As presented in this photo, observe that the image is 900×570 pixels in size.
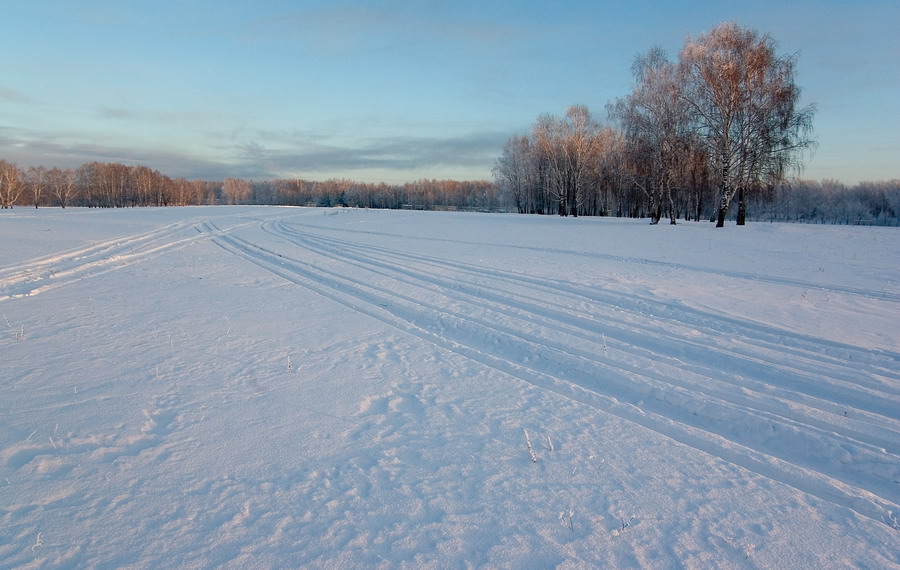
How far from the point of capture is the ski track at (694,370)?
3795mm

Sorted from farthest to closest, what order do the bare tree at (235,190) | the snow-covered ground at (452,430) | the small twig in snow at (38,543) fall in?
the bare tree at (235,190)
the snow-covered ground at (452,430)
the small twig in snow at (38,543)

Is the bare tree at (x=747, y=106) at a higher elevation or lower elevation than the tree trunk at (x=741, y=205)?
higher

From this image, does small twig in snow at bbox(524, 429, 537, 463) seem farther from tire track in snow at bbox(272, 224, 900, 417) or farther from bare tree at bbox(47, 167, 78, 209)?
bare tree at bbox(47, 167, 78, 209)

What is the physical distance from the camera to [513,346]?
6.50m

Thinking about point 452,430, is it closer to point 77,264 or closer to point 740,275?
point 740,275

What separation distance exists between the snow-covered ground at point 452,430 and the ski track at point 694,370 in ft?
0.11

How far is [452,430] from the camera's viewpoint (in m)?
4.18

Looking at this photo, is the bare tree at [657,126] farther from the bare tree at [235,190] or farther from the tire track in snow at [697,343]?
the bare tree at [235,190]

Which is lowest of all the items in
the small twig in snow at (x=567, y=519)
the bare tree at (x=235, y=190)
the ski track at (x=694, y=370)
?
the small twig in snow at (x=567, y=519)

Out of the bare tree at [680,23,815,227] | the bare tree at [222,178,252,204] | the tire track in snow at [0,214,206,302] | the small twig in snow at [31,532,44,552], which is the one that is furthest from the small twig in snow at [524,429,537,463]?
the bare tree at [222,178,252,204]

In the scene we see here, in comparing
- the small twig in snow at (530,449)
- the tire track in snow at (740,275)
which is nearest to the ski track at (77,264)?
the small twig in snow at (530,449)

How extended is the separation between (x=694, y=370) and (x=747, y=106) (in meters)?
27.5

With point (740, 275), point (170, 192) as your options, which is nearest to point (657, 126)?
point (740, 275)

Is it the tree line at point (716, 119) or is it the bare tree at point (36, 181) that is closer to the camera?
the tree line at point (716, 119)
